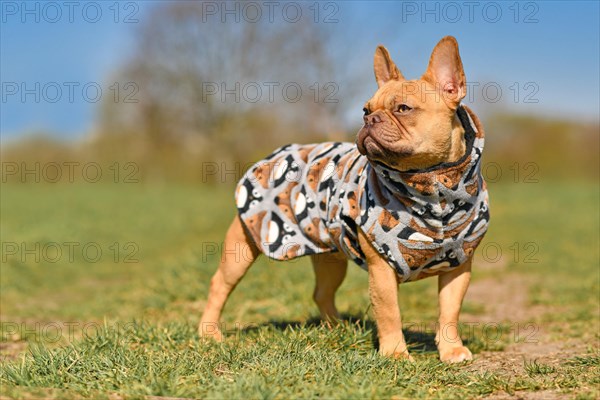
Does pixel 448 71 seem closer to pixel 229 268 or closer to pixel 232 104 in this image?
pixel 229 268

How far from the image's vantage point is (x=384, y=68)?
4801 millimetres

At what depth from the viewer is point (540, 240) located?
13047 mm

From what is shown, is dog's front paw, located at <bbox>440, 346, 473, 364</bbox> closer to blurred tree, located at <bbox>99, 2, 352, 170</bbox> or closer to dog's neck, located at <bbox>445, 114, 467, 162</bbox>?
dog's neck, located at <bbox>445, 114, 467, 162</bbox>

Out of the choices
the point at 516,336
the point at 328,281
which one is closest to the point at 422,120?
the point at 328,281

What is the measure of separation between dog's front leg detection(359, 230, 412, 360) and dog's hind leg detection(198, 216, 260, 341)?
1285 millimetres

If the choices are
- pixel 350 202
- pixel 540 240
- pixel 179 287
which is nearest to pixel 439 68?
pixel 350 202

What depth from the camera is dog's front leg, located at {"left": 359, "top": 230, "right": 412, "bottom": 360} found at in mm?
4570

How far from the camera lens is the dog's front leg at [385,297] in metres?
4.57

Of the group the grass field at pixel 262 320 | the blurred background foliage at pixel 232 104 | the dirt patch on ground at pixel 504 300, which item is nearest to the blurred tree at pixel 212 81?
the blurred background foliage at pixel 232 104

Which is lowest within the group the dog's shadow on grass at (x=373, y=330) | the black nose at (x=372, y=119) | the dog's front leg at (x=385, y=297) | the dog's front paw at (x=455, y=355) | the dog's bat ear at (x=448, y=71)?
the dog's shadow on grass at (x=373, y=330)

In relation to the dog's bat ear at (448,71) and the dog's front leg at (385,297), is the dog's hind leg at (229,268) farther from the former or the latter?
the dog's bat ear at (448,71)

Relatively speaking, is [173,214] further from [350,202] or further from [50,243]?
[350,202]

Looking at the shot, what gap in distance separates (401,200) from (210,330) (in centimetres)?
205

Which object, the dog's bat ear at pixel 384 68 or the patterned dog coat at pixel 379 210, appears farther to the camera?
the dog's bat ear at pixel 384 68
